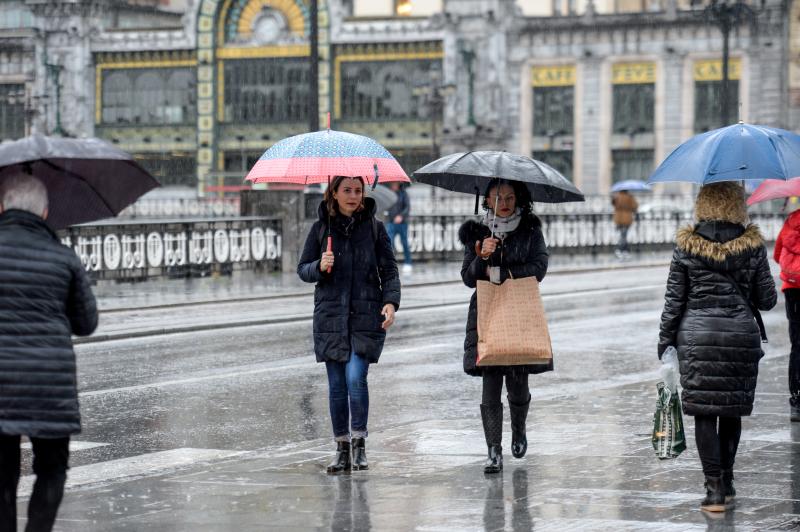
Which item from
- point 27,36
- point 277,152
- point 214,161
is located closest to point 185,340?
point 277,152

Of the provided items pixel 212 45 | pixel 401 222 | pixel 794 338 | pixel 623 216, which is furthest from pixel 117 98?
pixel 794 338

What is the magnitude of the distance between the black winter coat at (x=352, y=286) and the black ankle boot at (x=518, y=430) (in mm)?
933

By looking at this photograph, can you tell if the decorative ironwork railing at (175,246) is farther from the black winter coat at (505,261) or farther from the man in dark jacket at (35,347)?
the man in dark jacket at (35,347)

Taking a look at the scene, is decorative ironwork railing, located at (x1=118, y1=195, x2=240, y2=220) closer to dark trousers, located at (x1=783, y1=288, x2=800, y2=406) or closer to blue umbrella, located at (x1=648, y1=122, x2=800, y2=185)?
dark trousers, located at (x1=783, y1=288, x2=800, y2=406)

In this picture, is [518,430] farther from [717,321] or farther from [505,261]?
[717,321]

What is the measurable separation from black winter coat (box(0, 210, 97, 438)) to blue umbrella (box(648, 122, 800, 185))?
3.48m

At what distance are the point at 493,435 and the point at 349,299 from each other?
47.5 inches

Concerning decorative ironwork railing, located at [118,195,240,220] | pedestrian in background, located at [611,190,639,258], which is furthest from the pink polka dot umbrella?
decorative ironwork railing, located at [118,195,240,220]

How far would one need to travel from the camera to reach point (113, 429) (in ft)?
37.2

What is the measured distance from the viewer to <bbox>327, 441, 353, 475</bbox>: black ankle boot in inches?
364

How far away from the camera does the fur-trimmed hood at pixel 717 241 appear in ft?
26.6

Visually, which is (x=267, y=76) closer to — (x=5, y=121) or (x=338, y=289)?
(x=5, y=121)

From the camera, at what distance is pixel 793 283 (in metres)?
11.4

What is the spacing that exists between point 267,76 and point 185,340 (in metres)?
57.5
